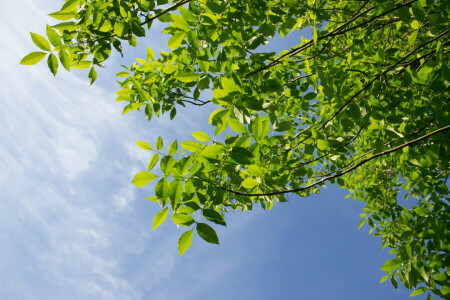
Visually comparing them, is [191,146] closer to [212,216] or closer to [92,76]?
[212,216]

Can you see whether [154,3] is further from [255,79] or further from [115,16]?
[255,79]

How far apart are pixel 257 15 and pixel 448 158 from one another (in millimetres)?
2238

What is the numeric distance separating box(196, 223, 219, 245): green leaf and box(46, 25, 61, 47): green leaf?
173 centimetres

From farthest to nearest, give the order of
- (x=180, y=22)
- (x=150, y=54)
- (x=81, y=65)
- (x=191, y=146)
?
(x=150, y=54)
(x=81, y=65)
(x=180, y=22)
(x=191, y=146)

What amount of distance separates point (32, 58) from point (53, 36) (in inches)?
9.3

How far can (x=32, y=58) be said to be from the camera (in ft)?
6.53

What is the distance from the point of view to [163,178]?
1577 millimetres

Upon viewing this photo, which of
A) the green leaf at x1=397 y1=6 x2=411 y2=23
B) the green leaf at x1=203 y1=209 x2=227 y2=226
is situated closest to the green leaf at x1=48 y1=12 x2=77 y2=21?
the green leaf at x1=203 y1=209 x2=227 y2=226

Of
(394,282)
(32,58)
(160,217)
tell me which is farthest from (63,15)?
(394,282)

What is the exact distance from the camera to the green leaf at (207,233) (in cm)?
152

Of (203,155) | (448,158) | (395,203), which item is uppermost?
(395,203)

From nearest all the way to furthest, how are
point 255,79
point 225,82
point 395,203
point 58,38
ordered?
point 225,82 < point 58,38 < point 255,79 < point 395,203

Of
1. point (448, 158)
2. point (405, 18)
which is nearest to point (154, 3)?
point (405, 18)

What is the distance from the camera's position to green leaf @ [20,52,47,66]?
1.97 meters
